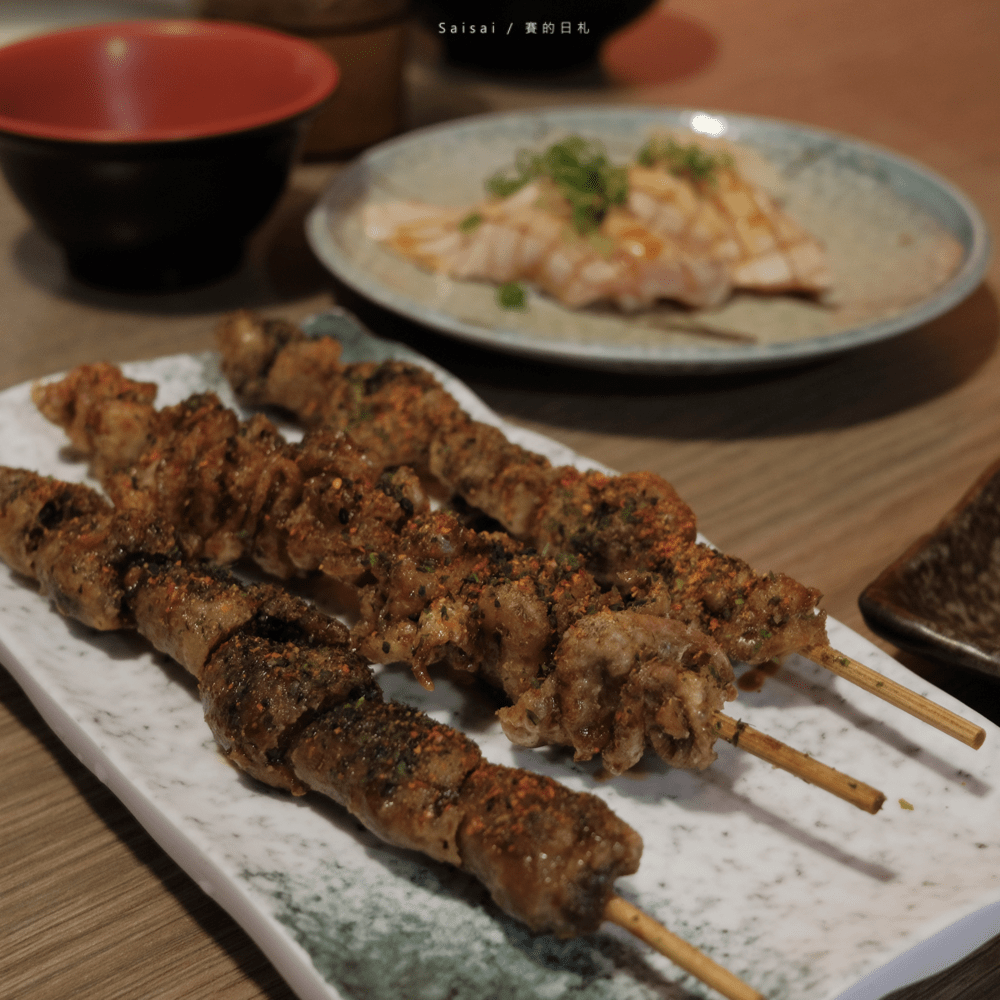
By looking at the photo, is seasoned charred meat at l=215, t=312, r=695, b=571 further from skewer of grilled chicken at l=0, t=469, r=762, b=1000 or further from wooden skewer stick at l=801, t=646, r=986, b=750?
skewer of grilled chicken at l=0, t=469, r=762, b=1000

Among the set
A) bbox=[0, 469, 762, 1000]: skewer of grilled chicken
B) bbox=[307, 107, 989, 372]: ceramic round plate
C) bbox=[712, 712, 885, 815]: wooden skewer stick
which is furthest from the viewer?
bbox=[307, 107, 989, 372]: ceramic round plate

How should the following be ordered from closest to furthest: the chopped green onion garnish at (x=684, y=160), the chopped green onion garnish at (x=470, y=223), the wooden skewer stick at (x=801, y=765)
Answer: the wooden skewer stick at (x=801, y=765) < the chopped green onion garnish at (x=470, y=223) < the chopped green onion garnish at (x=684, y=160)

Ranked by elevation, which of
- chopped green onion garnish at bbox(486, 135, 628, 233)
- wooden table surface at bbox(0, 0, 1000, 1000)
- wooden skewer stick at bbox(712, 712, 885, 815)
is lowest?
wooden table surface at bbox(0, 0, 1000, 1000)

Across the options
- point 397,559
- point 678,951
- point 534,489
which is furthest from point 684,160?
point 678,951

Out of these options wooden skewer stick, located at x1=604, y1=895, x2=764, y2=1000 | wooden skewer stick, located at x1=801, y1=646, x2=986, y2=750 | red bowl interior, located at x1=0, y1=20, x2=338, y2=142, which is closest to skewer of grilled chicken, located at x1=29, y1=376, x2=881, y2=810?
wooden skewer stick, located at x1=801, y1=646, x2=986, y2=750

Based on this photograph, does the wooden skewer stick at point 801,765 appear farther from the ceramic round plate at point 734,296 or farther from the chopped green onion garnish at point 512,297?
the chopped green onion garnish at point 512,297

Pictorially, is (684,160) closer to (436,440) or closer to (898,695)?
(436,440)

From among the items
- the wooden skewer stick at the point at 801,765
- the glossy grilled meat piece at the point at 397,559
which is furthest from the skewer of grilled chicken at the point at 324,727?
the wooden skewer stick at the point at 801,765
